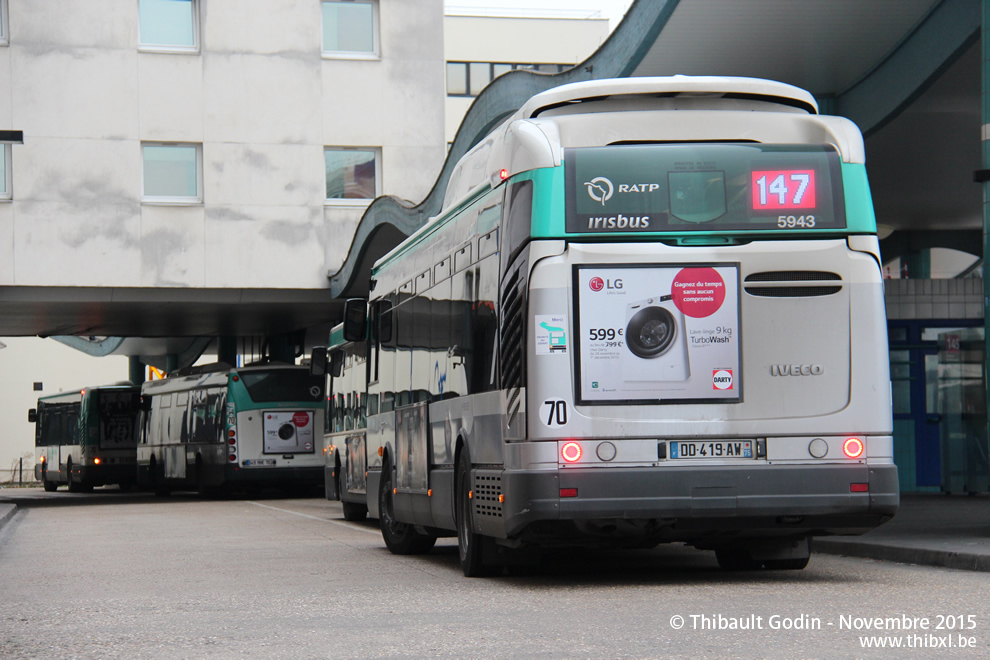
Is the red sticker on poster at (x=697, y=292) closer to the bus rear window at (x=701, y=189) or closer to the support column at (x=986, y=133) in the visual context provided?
the bus rear window at (x=701, y=189)

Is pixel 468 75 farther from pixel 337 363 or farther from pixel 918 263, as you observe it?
pixel 337 363

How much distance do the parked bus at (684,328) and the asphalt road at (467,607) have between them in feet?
A: 2.20

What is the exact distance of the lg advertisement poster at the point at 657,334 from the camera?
34.0 ft

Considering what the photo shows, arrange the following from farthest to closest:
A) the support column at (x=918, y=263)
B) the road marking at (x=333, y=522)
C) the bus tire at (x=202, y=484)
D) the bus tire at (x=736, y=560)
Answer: the bus tire at (x=202, y=484) < the support column at (x=918, y=263) < the road marking at (x=333, y=522) < the bus tire at (x=736, y=560)

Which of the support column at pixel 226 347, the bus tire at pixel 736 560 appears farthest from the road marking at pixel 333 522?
the support column at pixel 226 347

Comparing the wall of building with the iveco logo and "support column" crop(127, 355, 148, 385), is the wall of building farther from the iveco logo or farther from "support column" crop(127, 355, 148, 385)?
"support column" crop(127, 355, 148, 385)

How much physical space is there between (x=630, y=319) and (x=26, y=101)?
22993 millimetres

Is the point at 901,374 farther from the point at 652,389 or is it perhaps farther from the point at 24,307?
the point at 24,307

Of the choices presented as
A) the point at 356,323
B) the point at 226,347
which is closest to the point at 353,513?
the point at 356,323

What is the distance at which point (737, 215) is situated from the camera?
1062 cm

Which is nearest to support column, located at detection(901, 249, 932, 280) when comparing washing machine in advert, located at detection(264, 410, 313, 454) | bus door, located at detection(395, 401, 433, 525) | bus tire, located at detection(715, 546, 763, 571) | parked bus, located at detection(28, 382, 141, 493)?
washing machine in advert, located at detection(264, 410, 313, 454)

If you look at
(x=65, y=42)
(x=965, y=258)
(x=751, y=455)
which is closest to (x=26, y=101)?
(x=65, y=42)

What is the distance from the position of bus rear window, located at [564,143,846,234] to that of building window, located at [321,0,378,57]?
23189 mm

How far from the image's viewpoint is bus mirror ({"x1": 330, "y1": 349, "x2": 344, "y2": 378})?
23.7 m
